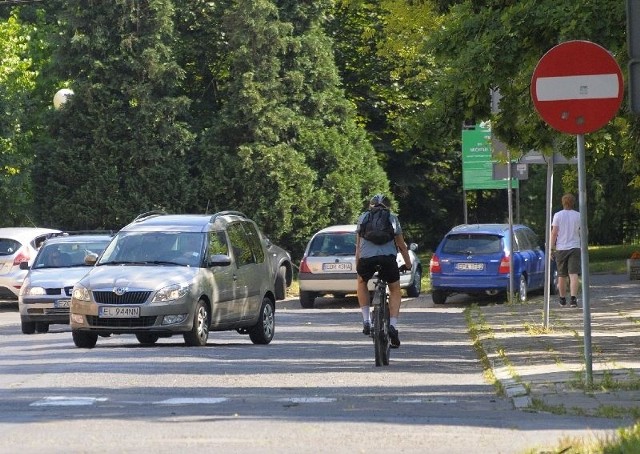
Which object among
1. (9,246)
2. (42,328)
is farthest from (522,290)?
(42,328)

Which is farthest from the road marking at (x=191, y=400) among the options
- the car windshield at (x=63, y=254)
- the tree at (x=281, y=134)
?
the tree at (x=281, y=134)

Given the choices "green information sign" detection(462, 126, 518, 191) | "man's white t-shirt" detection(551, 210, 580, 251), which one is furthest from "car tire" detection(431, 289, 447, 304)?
"green information sign" detection(462, 126, 518, 191)

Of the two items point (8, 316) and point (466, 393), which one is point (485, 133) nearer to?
A: point (8, 316)

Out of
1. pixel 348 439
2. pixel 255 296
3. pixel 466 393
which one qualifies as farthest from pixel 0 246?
pixel 348 439

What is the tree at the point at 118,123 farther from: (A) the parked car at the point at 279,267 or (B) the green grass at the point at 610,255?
(A) the parked car at the point at 279,267

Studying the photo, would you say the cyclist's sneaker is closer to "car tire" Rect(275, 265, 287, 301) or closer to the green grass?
"car tire" Rect(275, 265, 287, 301)

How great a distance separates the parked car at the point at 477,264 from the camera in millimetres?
32688

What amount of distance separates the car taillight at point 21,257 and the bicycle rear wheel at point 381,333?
59.1 ft

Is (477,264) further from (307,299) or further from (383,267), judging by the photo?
(383,267)

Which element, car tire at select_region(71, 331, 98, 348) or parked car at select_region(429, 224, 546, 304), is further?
parked car at select_region(429, 224, 546, 304)

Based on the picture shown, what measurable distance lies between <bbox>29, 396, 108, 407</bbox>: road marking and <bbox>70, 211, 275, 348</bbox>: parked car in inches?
248

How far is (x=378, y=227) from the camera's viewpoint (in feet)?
54.7

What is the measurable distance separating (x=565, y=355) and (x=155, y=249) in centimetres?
591

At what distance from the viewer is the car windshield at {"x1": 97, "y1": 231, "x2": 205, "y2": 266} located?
20.5m
